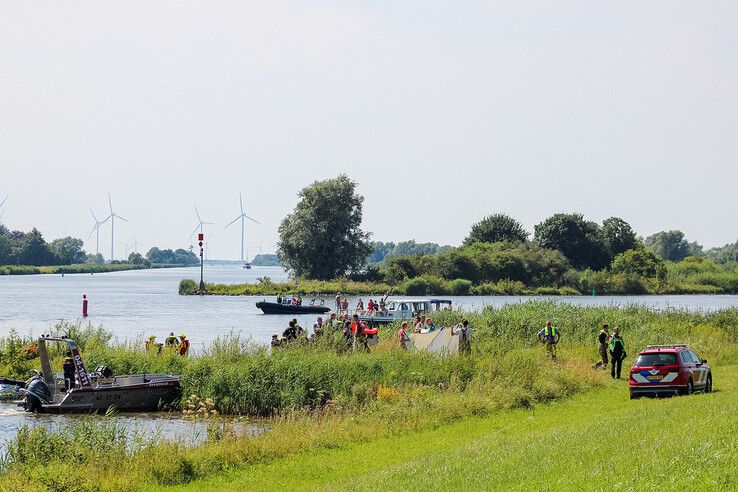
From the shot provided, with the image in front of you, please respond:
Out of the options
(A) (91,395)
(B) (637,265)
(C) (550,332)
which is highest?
(B) (637,265)

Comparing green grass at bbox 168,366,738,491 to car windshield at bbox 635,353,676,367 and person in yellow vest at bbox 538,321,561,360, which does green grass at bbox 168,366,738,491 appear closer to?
car windshield at bbox 635,353,676,367

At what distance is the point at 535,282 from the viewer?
131 m

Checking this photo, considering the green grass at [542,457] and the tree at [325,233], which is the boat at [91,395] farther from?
the tree at [325,233]

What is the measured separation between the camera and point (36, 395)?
3206 cm

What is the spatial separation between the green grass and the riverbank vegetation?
32.7 inches

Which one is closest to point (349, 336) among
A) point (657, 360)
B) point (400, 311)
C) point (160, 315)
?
point (657, 360)

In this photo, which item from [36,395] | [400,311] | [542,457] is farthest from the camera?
[400,311]

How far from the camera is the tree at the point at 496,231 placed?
147625 mm

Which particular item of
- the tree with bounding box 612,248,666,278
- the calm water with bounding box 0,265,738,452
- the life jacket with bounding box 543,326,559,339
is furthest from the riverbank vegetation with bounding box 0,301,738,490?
the tree with bounding box 612,248,666,278

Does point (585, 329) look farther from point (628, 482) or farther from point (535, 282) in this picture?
point (535, 282)

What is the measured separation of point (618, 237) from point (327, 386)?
126 m

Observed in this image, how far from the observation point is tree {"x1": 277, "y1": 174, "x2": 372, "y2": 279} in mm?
127625

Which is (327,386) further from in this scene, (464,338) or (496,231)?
(496,231)

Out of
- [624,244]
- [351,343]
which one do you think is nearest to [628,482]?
[351,343]
